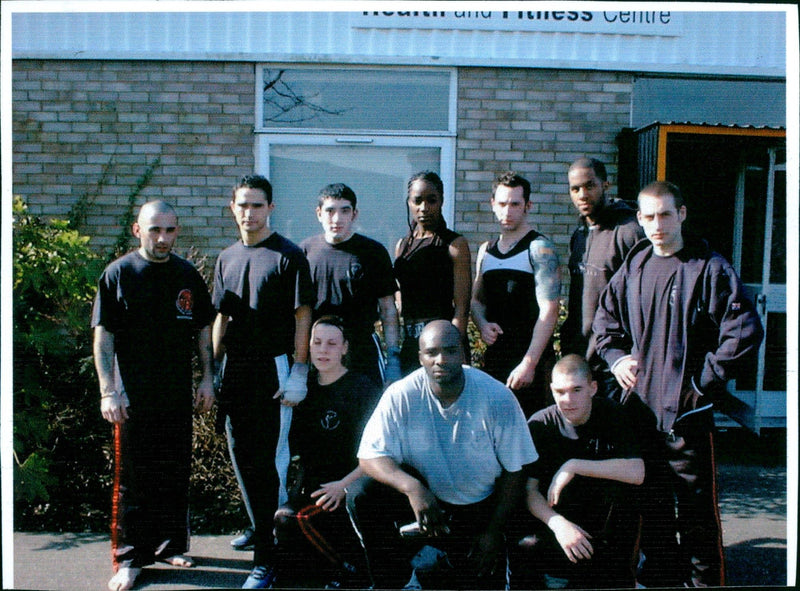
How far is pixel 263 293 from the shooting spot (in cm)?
336

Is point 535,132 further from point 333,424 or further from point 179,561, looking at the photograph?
point 179,561

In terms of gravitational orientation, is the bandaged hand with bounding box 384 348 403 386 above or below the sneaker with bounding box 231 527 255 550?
above

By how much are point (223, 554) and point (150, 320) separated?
1.23 metres

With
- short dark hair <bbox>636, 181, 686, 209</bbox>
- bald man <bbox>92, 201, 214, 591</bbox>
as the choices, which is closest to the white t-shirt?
bald man <bbox>92, 201, 214, 591</bbox>

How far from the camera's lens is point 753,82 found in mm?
4508

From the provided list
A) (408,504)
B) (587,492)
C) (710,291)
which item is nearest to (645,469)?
A: (587,492)

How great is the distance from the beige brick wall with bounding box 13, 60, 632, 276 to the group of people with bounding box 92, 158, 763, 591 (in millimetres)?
1107

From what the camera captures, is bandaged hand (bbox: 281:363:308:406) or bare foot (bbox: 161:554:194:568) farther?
bare foot (bbox: 161:554:194:568)

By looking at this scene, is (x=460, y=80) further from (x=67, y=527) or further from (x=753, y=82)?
(x=67, y=527)

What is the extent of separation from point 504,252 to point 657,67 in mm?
1857

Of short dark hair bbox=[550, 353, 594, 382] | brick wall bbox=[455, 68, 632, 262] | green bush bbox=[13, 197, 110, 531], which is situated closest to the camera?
short dark hair bbox=[550, 353, 594, 382]

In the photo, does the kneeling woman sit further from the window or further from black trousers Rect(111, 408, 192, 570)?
the window

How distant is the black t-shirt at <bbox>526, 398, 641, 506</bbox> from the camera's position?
9.93ft

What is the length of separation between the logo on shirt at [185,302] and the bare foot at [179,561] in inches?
45.6
